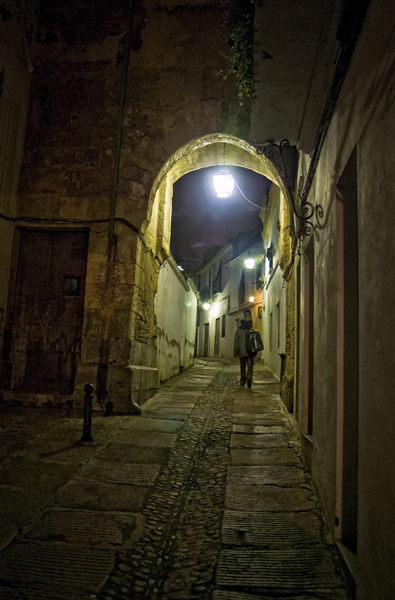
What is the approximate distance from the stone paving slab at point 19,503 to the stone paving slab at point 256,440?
235 cm

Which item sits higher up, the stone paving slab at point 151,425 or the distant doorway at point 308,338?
the distant doorway at point 308,338

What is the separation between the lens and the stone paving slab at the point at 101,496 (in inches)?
119

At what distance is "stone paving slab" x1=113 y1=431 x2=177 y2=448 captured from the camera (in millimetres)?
4778

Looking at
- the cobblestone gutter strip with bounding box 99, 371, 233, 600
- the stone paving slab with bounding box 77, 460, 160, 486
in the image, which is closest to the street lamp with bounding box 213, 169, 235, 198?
the cobblestone gutter strip with bounding box 99, 371, 233, 600

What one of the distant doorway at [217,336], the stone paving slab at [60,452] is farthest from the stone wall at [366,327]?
the distant doorway at [217,336]

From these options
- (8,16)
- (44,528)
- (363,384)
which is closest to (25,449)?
(44,528)

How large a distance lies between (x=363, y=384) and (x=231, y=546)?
1408mm

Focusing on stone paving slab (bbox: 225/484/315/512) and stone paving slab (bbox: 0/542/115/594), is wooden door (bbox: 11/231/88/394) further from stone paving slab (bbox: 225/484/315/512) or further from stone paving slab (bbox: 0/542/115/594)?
stone paving slab (bbox: 0/542/115/594)

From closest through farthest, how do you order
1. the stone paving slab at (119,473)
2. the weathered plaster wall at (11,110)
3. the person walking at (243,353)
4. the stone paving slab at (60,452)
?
the stone paving slab at (119,473), the stone paving slab at (60,452), the weathered plaster wall at (11,110), the person walking at (243,353)

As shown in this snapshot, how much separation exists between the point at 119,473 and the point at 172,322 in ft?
28.0

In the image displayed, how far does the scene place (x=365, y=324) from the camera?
6.49 ft

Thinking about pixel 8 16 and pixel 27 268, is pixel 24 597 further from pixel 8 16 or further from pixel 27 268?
pixel 8 16

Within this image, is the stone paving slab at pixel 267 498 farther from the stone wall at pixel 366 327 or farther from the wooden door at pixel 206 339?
the wooden door at pixel 206 339

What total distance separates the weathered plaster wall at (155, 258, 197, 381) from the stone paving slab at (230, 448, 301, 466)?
5297 millimetres
